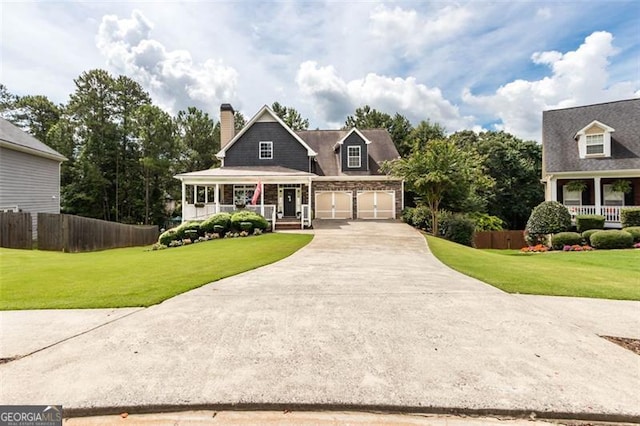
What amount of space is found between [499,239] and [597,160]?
7.59 m

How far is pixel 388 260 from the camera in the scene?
30.6 ft

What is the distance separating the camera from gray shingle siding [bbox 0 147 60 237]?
664 inches

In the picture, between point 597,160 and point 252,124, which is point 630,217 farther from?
point 252,124

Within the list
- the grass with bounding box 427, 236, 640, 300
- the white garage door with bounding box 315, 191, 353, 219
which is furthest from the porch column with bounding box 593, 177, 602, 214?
the white garage door with bounding box 315, 191, 353, 219

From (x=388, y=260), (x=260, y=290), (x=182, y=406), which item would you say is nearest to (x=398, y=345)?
(x=182, y=406)

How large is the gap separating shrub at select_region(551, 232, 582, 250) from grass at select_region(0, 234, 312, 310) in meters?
12.9

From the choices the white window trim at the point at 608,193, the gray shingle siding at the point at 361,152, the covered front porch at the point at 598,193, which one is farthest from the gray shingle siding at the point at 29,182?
the white window trim at the point at 608,193

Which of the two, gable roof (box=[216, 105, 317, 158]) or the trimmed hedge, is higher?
gable roof (box=[216, 105, 317, 158])

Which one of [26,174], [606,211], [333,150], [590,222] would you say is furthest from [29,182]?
[606,211]

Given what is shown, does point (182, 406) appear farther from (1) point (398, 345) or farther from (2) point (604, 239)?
(2) point (604, 239)

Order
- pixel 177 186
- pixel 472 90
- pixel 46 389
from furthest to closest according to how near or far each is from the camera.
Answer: pixel 177 186
pixel 472 90
pixel 46 389

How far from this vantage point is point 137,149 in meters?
35.0

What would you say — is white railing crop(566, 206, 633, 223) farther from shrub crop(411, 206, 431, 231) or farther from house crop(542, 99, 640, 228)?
shrub crop(411, 206, 431, 231)

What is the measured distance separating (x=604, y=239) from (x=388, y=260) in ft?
37.4
